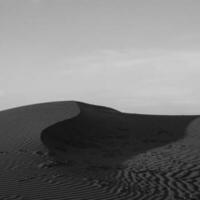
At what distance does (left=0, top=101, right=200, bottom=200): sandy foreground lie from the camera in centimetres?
823

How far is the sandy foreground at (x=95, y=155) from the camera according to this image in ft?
27.0

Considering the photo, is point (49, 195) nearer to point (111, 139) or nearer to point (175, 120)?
point (111, 139)

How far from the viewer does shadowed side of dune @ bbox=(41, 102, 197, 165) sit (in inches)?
533

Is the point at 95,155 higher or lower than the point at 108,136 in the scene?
lower

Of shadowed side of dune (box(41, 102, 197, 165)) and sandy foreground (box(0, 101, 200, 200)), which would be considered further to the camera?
shadowed side of dune (box(41, 102, 197, 165))

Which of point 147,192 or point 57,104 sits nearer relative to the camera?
point 147,192

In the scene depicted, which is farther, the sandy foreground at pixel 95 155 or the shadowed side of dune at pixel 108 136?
the shadowed side of dune at pixel 108 136

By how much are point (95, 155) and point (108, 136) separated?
3971 millimetres

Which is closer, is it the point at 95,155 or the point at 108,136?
the point at 95,155

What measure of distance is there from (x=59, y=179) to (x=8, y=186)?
128 centimetres

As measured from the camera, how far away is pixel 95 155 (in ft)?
44.6

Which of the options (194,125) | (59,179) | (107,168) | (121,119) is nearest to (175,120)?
(194,125)

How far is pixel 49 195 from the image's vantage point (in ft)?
25.3

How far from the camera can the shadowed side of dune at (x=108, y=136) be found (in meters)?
13.5
